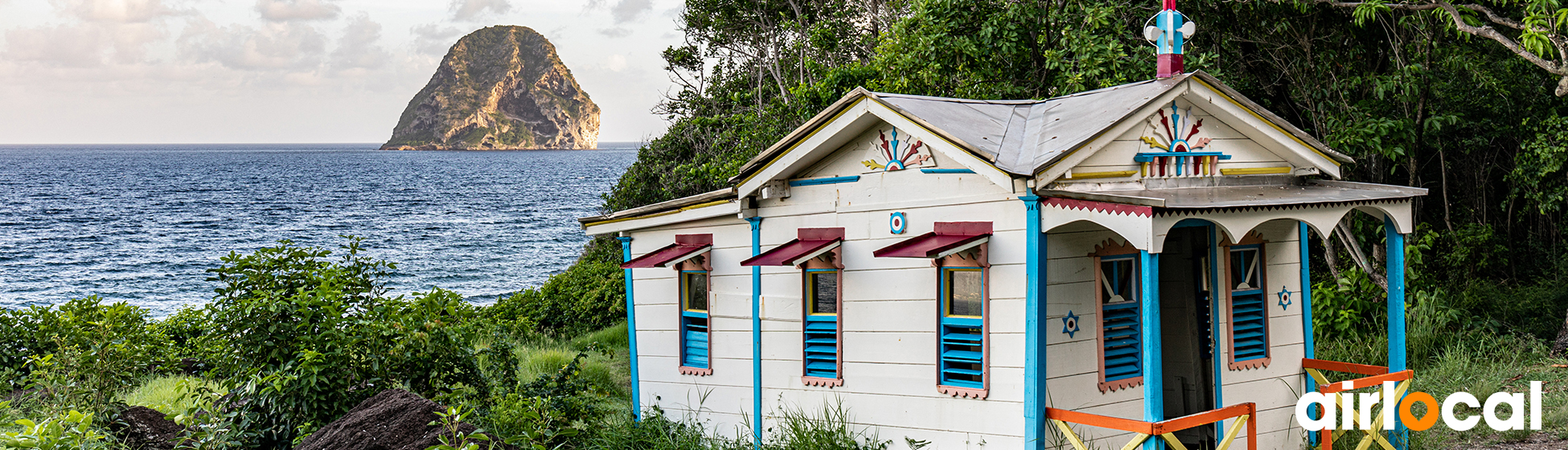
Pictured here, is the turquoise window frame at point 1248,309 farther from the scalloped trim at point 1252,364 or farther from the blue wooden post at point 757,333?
the blue wooden post at point 757,333

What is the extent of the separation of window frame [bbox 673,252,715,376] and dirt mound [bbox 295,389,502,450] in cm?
227

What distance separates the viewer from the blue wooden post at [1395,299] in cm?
855

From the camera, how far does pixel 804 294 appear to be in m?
9.23

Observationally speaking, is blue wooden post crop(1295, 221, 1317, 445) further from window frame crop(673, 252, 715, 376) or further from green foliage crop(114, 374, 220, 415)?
green foliage crop(114, 374, 220, 415)

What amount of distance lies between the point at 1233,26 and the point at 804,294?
996 cm

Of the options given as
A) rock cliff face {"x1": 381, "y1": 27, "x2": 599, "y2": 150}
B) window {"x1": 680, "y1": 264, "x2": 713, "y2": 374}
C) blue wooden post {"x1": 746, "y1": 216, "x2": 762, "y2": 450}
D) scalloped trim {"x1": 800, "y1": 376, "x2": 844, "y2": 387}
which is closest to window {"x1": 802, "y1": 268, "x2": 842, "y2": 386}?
scalloped trim {"x1": 800, "y1": 376, "x2": 844, "y2": 387}

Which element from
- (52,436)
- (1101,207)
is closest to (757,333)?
(1101,207)

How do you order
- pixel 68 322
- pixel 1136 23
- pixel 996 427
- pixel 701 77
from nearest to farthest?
pixel 996 427 < pixel 68 322 < pixel 1136 23 < pixel 701 77

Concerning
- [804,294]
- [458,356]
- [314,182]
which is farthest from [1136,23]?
[314,182]

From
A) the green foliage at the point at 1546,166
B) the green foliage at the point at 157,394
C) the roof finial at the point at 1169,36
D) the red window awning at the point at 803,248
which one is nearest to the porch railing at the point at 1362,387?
the roof finial at the point at 1169,36

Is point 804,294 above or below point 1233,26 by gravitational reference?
below

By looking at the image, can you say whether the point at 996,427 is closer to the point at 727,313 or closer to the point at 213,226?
the point at 727,313

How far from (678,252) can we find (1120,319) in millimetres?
4275

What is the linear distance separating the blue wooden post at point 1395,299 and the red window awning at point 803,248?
4665 mm
